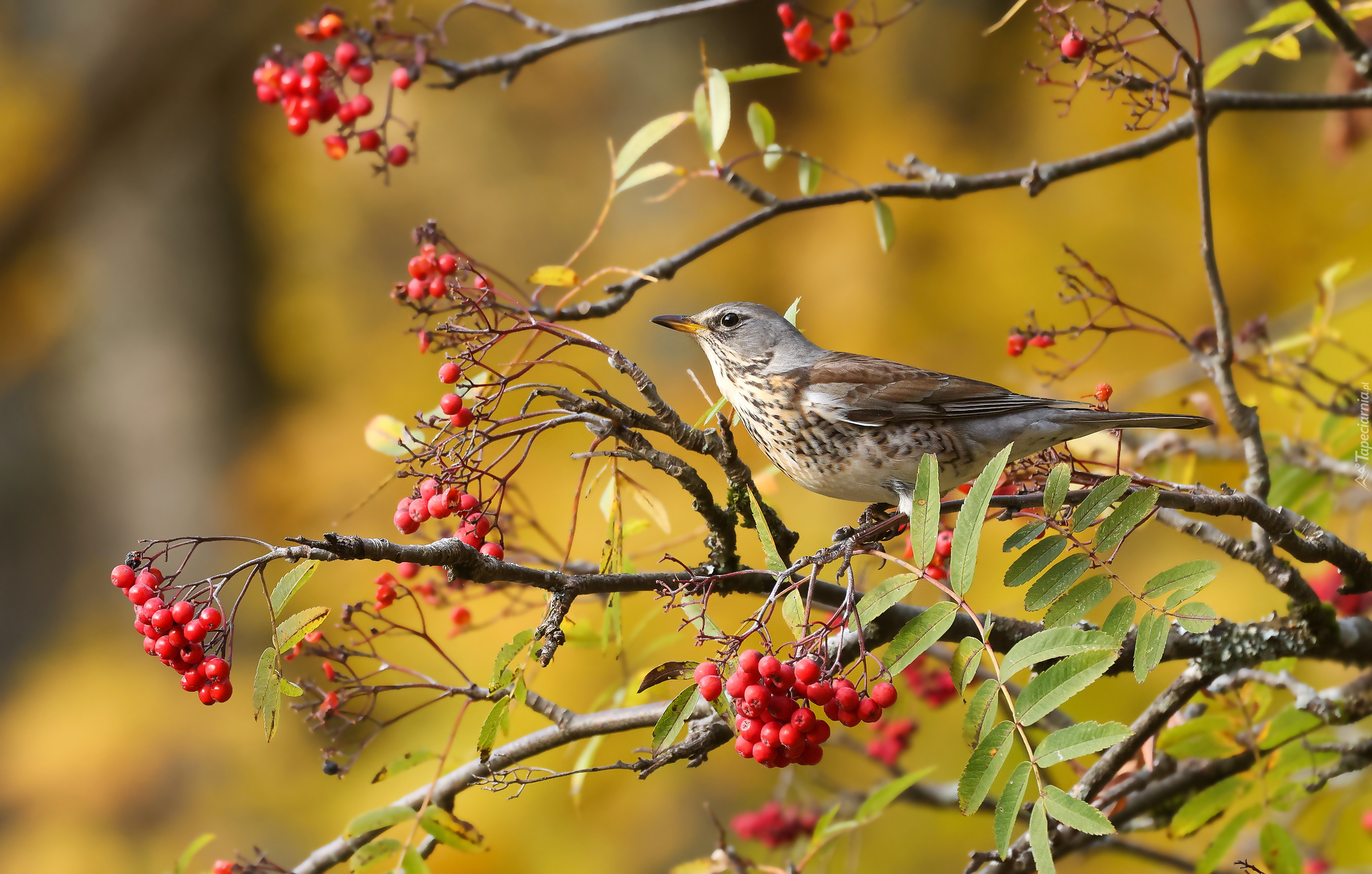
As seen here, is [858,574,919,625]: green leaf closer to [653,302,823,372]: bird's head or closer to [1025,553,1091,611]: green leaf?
[1025,553,1091,611]: green leaf

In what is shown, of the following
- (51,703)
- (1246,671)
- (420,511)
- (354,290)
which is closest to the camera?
(420,511)

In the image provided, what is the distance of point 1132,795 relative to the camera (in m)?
1.95

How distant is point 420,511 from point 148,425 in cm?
539

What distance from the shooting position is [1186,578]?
4.30 ft

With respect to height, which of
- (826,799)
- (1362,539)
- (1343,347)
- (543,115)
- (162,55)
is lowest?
(826,799)

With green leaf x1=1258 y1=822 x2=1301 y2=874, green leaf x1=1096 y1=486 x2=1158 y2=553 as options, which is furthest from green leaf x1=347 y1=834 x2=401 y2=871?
green leaf x1=1258 y1=822 x2=1301 y2=874

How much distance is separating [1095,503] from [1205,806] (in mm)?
842

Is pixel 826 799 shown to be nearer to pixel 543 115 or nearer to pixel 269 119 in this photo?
pixel 543 115

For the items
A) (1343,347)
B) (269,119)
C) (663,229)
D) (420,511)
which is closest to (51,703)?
(269,119)

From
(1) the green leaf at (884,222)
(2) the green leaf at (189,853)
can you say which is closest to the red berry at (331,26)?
(1) the green leaf at (884,222)

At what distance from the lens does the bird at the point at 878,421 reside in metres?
2.00

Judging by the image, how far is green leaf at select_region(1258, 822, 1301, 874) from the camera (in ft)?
5.74

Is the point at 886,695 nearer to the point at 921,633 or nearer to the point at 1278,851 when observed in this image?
the point at 921,633

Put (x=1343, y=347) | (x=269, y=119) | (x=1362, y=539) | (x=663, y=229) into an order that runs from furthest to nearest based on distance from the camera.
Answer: (x=269, y=119) < (x=663, y=229) < (x=1362, y=539) < (x=1343, y=347)
